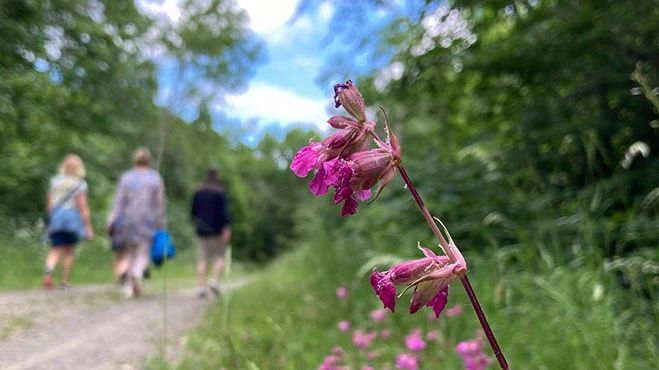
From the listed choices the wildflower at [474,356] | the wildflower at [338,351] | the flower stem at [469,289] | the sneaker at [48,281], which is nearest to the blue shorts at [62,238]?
the sneaker at [48,281]

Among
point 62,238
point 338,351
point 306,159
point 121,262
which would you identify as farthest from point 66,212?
point 306,159

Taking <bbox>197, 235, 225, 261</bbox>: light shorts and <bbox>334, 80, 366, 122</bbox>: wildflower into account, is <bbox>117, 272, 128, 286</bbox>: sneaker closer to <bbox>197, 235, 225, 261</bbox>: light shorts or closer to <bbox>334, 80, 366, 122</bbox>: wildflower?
<bbox>197, 235, 225, 261</bbox>: light shorts

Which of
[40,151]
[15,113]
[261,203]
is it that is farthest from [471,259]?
[261,203]

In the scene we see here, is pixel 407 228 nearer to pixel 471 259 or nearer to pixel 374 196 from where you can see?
pixel 471 259

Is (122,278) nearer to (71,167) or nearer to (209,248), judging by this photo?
(209,248)

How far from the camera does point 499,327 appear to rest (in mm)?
2762

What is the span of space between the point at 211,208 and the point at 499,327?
5.14 metres

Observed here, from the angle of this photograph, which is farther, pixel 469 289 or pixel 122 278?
pixel 122 278

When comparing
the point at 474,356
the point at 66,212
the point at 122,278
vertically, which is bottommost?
the point at 474,356

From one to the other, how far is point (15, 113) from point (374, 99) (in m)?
7.78

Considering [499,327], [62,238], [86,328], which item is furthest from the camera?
[62,238]

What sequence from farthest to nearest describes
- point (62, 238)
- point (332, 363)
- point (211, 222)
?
A: point (211, 222)
point (62, 238)
point (332, 363)

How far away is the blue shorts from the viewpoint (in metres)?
6.67

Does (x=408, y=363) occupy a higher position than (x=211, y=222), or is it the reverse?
(x=211, y=222)
